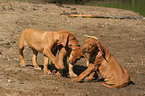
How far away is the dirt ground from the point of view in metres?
5.75

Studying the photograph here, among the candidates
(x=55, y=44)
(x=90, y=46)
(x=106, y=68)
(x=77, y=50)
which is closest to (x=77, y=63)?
(x=77, y=50)

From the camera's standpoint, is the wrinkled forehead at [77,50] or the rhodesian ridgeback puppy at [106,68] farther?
the wrinkled forehead at [77,50]

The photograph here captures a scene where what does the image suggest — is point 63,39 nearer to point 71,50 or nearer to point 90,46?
point 71,50

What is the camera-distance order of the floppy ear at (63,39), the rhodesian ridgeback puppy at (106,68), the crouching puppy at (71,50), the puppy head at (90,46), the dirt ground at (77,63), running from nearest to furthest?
the dirt ground at (77,63) → the puppy head at (90,46) → the rhodesian ridgeback puppy at (106,68) → the floppy ear at (63,39) → the crouching puppy at (71,50)

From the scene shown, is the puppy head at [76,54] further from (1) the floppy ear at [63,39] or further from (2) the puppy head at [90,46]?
(2) the puppy head at [90,46]

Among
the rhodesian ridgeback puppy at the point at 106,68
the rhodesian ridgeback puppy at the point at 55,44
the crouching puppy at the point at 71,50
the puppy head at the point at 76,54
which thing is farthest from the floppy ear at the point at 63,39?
the rhodesian ridgeback puppy at the point at 106,68

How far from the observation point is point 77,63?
855 centimetres

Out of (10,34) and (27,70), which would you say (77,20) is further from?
(27,70)

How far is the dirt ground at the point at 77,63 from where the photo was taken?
5746 mm

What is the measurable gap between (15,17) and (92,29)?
189 inches

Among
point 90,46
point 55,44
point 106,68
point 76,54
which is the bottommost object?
point 106,68

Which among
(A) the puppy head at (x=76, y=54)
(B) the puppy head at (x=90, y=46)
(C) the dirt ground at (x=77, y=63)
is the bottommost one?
(C) the dirt ground at (x=77, y=63)

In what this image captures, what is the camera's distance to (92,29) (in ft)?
46.0

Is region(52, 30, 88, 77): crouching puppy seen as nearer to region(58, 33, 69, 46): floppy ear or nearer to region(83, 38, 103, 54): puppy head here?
region(58, 33, 69, 46): floppy ear
